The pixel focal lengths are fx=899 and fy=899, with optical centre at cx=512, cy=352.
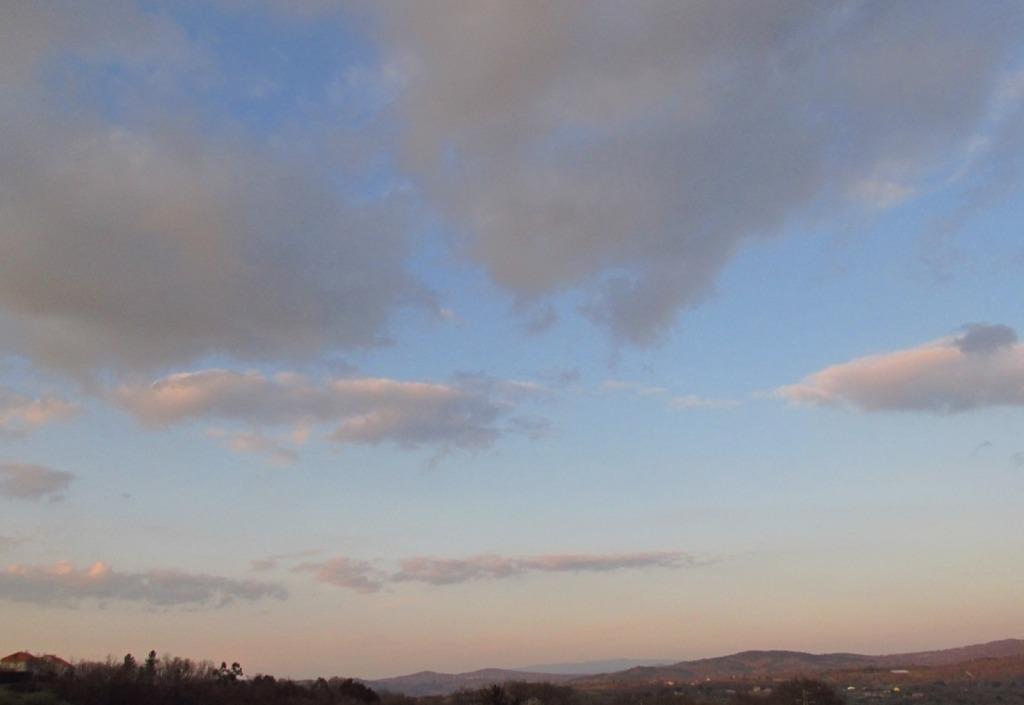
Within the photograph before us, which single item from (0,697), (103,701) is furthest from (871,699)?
(0,697)

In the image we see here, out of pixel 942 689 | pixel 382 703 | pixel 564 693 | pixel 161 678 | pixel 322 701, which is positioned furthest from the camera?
pixel 942 689

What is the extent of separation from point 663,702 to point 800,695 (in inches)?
684

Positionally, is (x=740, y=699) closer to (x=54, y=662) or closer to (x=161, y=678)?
(x=161, y=678)

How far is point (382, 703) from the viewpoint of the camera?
81.5m

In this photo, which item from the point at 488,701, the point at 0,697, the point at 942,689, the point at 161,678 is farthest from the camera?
the point at 942,689

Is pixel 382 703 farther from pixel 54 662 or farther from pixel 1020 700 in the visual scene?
pixel 1020 700

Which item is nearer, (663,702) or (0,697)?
(0,697)

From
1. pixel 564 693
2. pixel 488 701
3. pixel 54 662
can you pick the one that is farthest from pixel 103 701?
pixel 564 693

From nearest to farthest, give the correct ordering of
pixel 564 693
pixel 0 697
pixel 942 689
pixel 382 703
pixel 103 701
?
1. pixel 0 697
2. pixel 103 701
3. pixel 382 703
4. pixel 564 693
5. pixel 942 689

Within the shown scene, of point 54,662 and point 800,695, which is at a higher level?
point 54,662

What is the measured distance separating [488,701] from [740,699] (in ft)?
131

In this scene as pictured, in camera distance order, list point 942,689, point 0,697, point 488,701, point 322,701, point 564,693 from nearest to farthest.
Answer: point 0,697 < point 488,701 < point 322,701 < point 564,693 < point 942,689

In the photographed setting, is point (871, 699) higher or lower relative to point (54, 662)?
lower

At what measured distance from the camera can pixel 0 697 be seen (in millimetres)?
46750
